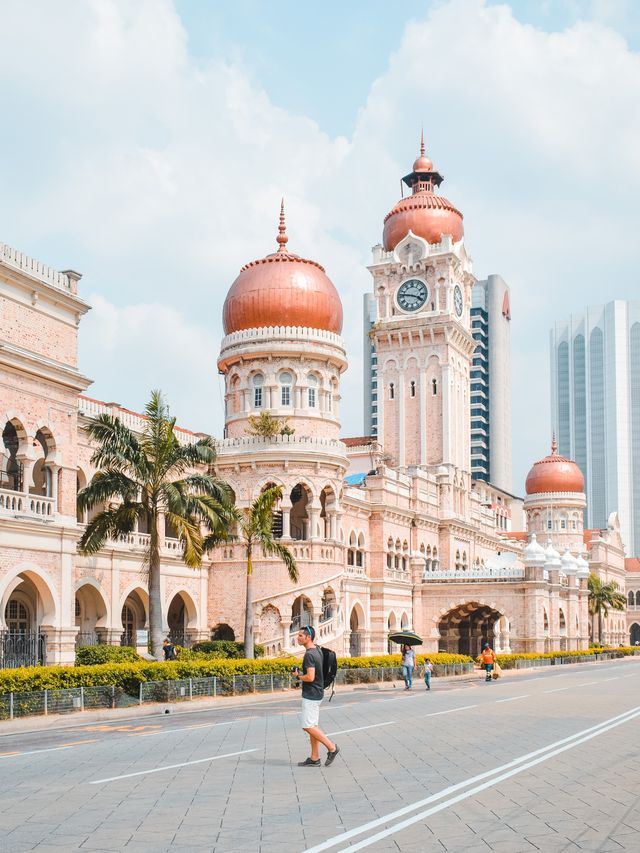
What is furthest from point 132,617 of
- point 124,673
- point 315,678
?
point 315,678

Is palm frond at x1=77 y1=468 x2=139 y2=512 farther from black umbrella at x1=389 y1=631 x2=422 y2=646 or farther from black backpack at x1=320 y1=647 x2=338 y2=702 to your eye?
black backpack at x1=320 y1=647 x2=338 y2=702

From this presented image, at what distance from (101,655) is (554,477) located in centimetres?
7393

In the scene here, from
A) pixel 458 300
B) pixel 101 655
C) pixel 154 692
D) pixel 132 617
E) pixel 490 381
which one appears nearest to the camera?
pixel 154 692

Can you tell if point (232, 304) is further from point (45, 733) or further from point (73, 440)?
point (45, 733)

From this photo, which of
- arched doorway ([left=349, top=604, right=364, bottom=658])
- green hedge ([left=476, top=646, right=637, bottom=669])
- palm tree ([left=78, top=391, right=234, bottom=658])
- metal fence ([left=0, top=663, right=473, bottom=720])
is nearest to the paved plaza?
metal fence ([left=0, top=663, right=473, bottom=720])

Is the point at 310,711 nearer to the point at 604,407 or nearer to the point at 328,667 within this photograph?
the point at 328,667

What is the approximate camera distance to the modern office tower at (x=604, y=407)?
181625mm

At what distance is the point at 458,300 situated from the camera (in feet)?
246

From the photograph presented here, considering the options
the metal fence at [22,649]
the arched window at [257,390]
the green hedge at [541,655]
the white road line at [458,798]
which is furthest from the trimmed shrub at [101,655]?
the green hedge at [541,655]

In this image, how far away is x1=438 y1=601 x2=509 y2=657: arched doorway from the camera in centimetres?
6128

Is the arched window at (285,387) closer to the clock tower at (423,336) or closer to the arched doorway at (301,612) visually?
the arched doorway at (301,612)

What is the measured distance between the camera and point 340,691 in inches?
1281

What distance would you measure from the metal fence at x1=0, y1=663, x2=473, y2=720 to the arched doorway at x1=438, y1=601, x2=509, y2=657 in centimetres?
2573

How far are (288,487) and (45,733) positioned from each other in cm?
2620
